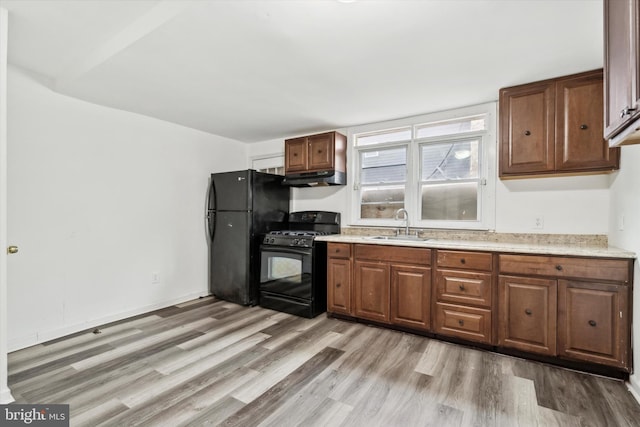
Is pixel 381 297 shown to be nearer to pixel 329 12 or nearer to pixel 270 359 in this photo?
pixel 270 359

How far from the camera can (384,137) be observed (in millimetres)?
3760

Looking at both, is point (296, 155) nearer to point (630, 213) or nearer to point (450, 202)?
point (450, 202)

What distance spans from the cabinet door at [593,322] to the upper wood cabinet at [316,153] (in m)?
2.52

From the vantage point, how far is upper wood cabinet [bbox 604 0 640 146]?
3.67 feet

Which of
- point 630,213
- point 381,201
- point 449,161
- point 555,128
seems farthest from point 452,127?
point 630,213

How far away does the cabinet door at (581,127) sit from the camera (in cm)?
229

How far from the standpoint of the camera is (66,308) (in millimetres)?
2840

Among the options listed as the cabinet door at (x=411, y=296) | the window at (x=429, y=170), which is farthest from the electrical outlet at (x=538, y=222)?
the cabinet door at (x=411, y=296)

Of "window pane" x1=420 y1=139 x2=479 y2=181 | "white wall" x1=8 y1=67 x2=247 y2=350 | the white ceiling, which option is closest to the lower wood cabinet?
"window pane" x1=420 y1=139 x2=479 y2=181

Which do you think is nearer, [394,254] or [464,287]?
[464,287]

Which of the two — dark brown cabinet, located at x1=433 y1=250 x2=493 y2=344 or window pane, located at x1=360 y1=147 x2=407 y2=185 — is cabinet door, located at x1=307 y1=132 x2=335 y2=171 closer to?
window pane, located at x1=360 y1=147 x2=407 y2=185

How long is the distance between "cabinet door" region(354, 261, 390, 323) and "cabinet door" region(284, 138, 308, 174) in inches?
59.6

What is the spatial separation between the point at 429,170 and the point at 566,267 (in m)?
1.63

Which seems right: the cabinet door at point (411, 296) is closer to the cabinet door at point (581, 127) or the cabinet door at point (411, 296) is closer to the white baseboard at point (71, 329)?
the cabinet door at point (581, 127)
